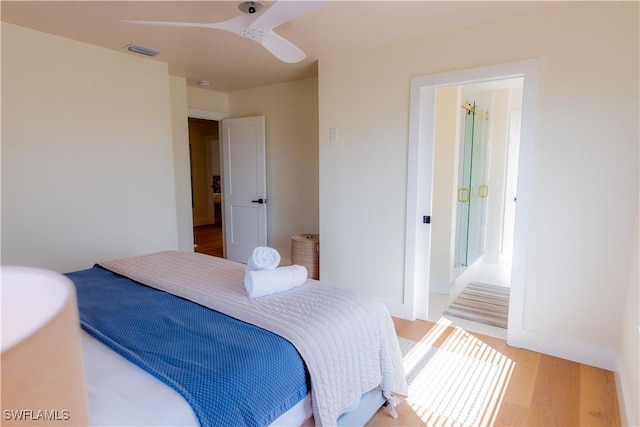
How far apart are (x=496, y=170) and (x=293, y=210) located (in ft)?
9.52

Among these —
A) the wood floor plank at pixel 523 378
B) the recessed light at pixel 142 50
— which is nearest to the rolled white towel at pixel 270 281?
the wood floor plank at pixel 523 378

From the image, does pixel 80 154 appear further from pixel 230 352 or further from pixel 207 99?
pixel 230 352

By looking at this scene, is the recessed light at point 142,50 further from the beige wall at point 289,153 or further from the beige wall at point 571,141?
the beige wall at point 571,141

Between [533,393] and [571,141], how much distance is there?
1569 mm

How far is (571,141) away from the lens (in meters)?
2.33

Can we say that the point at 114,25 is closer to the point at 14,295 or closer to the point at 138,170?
the point at 138,170

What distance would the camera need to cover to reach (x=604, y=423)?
1.84 metres

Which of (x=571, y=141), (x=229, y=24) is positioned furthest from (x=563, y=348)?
(x=229, y=24)

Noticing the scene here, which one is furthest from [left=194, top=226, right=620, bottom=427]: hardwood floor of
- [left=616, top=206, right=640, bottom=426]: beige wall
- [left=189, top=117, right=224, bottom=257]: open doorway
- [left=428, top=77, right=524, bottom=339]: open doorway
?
[left=189, top=117, right=224, bottom=257]: open doorway

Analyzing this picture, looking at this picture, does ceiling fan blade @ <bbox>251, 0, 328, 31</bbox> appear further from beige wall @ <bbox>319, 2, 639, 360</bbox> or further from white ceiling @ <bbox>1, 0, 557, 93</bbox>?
beige wall @ <bbox>319, 2, 639, 360</bbox>

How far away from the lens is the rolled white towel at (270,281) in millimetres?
1751

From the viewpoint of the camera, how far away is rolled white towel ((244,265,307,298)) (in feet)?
5.74

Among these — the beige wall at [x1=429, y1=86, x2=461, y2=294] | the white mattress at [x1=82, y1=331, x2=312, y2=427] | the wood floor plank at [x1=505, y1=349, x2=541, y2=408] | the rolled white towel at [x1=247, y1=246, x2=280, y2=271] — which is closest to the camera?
the white mattress at [x1=82, y1=331, x2=312, y2=427]

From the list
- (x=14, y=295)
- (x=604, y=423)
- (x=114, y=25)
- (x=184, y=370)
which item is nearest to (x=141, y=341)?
(x=184, y=370)
